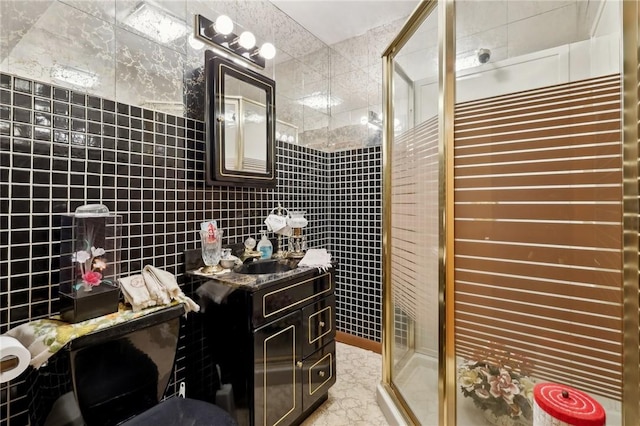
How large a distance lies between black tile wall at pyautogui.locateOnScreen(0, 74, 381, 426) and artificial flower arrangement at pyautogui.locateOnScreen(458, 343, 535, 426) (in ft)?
4.11

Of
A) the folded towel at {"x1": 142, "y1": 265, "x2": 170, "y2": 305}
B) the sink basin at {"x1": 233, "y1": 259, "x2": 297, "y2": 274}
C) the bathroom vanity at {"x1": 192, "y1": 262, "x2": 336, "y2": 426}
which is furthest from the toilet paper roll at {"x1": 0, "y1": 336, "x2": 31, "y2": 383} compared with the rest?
the sink basin at {"x1": 233, "y1": 259, "x2": 297, "y2": 274}

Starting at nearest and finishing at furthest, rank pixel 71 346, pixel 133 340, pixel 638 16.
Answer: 1. pixel 638 16
2. pixel 71 346
3. pixel 133 340

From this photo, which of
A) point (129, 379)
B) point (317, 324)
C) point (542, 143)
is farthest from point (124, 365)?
point (542, 143)

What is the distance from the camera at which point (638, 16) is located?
78 cm

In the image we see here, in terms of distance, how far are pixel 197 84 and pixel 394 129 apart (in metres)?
1.20

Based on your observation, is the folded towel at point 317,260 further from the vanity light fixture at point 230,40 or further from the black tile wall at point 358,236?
the vanity light fixture at point 230,40

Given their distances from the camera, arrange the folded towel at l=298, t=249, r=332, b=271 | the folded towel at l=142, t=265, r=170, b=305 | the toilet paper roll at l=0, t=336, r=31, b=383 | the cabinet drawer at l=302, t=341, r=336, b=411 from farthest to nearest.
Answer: the folded towel at l=298, t=249, r=332, b=271 < the cabinet drawer at l=302, t=341, r=336, b=411 < the folded towel at l=142, t=265, r=170, b=305 < the toilet paper roll at l=0, t=336, r=31, b=383

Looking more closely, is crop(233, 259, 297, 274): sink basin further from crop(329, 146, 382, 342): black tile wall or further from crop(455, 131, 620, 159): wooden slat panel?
crop(455, 131, 620, 159): wooden slat panel

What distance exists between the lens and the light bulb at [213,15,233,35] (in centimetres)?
163

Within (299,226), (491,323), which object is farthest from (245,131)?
(491,323)

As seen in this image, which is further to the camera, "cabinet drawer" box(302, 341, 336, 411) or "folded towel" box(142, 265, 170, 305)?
"cabinet drawer" box(302, 341, 336, 411)

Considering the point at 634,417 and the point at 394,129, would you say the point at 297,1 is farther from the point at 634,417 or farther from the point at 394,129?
the point at 634,417

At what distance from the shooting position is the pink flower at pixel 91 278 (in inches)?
41.1

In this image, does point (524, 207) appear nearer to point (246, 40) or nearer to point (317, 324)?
point (317, 324)
